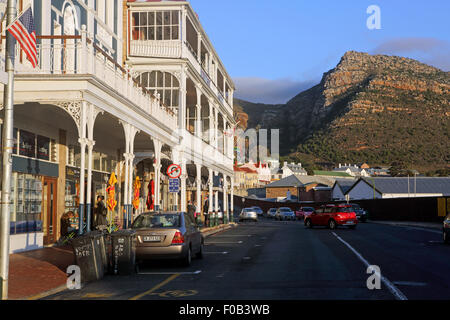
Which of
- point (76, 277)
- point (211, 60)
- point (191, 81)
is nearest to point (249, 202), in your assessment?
point (211, 60)

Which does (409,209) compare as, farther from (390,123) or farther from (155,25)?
(390,123)

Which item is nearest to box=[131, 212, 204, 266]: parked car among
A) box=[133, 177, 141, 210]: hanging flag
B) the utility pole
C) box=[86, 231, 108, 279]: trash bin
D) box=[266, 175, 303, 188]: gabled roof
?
box=[86, 231, 108, 279]: trash bin

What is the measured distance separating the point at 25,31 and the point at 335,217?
2827cm

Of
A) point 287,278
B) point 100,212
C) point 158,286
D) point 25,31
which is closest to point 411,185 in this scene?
point 100,212

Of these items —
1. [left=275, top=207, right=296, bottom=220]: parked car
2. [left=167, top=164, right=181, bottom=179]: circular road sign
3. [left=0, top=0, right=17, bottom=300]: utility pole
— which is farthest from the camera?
[left=275, top=207, right=296, bottom=220]: parked car

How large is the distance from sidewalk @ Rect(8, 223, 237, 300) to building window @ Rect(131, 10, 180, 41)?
13.5 meters

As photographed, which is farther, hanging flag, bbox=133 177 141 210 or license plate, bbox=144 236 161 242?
hanging flag, bbox=133 177 141 210

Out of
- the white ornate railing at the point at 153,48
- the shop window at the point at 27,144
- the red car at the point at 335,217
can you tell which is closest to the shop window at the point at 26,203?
the shop window at the point at 27,144

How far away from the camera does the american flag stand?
35.0ft

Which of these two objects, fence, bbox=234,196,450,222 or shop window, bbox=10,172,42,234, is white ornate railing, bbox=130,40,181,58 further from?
fence, bbox=234,196,450,222

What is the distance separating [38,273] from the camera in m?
12.6

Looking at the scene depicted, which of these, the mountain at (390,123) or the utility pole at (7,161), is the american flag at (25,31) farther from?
the mountain at (390,123)

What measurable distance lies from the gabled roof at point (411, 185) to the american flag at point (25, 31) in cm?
7635
